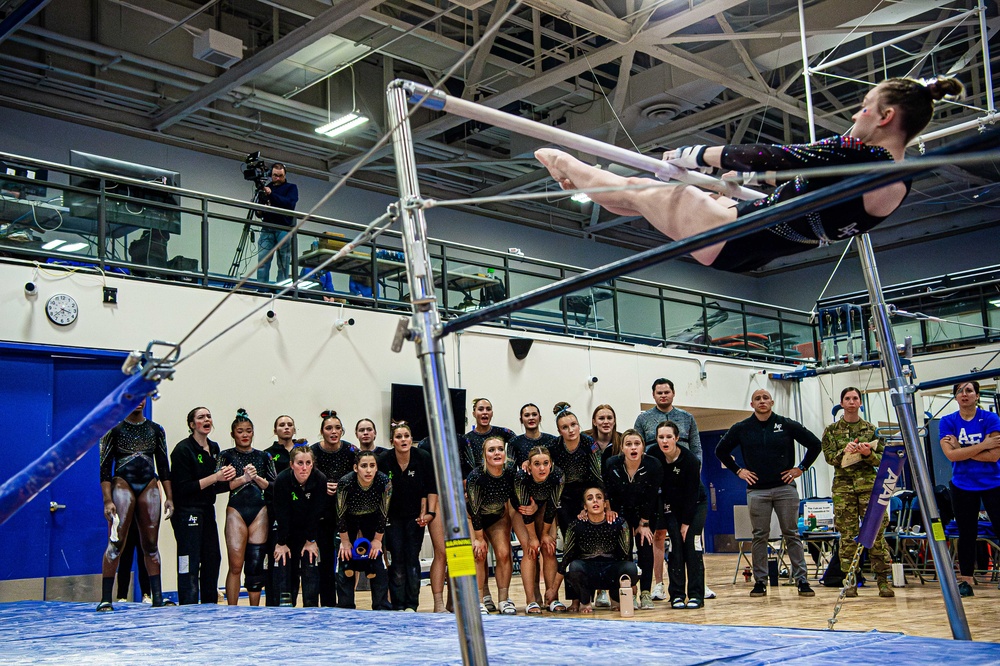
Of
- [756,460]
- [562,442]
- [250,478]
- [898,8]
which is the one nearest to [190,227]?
[250,478]

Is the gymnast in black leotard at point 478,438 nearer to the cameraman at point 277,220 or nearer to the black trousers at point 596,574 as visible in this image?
the black trousers at point 596,574

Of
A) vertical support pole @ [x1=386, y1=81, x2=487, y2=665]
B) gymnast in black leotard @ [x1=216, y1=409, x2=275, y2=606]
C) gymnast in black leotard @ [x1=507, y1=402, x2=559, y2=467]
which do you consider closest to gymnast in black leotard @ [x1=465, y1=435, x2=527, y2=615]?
gymnast in black leotard @ [x1=507, y1=402, x2=559, y2=467]

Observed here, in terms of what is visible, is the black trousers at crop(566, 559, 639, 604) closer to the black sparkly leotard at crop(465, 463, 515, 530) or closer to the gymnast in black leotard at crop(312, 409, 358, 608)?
the black sparkly leotard at crop(465, 463, 515, 530)

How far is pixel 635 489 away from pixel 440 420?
393 cm

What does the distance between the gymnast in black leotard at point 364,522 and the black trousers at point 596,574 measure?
1.25 m

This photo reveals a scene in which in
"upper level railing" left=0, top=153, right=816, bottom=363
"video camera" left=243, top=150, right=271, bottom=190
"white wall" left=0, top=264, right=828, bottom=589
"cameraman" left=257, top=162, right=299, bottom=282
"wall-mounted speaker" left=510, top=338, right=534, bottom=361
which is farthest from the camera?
"wall-mounted speaker" left=510, top=338, right=534, bottom=361

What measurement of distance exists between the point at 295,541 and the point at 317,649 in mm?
3194

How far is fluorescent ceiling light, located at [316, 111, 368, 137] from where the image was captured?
1062cm

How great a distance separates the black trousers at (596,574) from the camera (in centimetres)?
575

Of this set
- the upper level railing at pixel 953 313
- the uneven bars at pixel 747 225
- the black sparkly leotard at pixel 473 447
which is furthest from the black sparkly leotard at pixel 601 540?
the upper level railing at pixel 953 313

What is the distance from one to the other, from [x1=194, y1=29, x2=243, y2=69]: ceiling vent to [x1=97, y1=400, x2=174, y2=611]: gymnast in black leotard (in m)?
4.60

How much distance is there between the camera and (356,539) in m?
5.95

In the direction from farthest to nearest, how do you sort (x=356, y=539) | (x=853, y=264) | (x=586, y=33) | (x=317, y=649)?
1. (x=853, y=264)
2. (x=586, y=33)
3. (x=356, y=539)
4. (x=317, y=649)

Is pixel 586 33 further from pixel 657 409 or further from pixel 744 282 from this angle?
pixel 744 282
